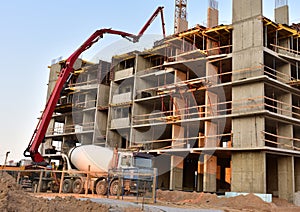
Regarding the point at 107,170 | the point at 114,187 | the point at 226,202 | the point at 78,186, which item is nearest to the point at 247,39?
the point at 226,202

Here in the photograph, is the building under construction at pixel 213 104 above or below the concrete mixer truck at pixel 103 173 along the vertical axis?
above

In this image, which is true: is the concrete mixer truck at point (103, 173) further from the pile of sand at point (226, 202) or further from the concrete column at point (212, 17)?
the concrete column at point (212, 17)

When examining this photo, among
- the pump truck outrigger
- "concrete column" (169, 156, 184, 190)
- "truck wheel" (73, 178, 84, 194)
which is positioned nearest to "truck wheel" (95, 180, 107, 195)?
"truck wheel" (73, 178, 84, 194)

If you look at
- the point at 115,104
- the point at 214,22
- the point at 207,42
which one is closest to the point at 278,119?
the point at 207,42

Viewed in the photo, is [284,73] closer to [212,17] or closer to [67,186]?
[212,17]

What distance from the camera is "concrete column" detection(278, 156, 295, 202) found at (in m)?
27.0

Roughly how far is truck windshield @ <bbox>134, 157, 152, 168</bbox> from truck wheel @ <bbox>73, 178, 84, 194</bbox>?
4026 mm

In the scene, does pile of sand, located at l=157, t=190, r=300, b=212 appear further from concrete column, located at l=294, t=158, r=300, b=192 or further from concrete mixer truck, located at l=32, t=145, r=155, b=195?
concrete column, located at l=294, t=158, r=300, b=192

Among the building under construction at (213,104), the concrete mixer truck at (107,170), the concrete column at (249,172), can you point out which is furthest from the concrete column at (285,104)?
the concrete mixer truck at (107,170)

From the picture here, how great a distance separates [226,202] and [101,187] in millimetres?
8232

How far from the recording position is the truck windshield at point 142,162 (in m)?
22.4

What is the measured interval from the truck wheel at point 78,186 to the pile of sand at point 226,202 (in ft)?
16.9

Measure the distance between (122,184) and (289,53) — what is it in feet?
64.0

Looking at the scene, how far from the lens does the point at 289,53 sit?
1208 inches
